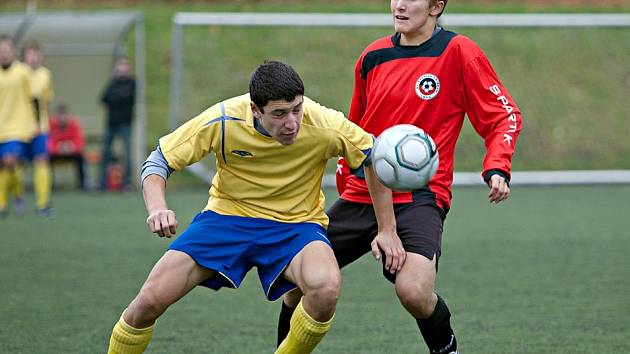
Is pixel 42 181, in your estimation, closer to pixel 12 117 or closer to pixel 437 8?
pixel 12 117

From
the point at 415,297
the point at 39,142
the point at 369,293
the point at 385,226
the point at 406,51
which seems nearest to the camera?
the point at 415,297

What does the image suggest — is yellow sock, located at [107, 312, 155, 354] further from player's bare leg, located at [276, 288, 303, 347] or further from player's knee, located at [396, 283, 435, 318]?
player's knee, located at [396, 283, 435, 318]

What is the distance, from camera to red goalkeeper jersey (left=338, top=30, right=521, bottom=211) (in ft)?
14.7

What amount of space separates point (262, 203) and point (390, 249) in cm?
55

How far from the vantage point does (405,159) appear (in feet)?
13.1

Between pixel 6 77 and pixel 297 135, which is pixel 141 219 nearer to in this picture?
pixel 6 77

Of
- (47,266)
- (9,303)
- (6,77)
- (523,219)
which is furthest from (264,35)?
(9,303)

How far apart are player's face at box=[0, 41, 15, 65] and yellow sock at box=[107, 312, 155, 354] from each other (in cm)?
778

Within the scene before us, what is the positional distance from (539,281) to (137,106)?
8595 mm

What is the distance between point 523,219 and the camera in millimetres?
10812

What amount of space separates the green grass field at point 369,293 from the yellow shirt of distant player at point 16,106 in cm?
91

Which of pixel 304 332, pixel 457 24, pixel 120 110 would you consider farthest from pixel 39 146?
pixel 304 332

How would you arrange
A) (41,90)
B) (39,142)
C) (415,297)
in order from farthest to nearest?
(41,90) < (39,142) < (415,297)

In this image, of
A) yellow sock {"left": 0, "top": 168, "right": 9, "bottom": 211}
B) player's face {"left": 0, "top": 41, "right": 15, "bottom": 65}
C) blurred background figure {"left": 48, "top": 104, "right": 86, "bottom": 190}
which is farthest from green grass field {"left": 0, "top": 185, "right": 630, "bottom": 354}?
blurred background figure {"left": 48, "top": 104, "right": 86, "bottom": 190}
